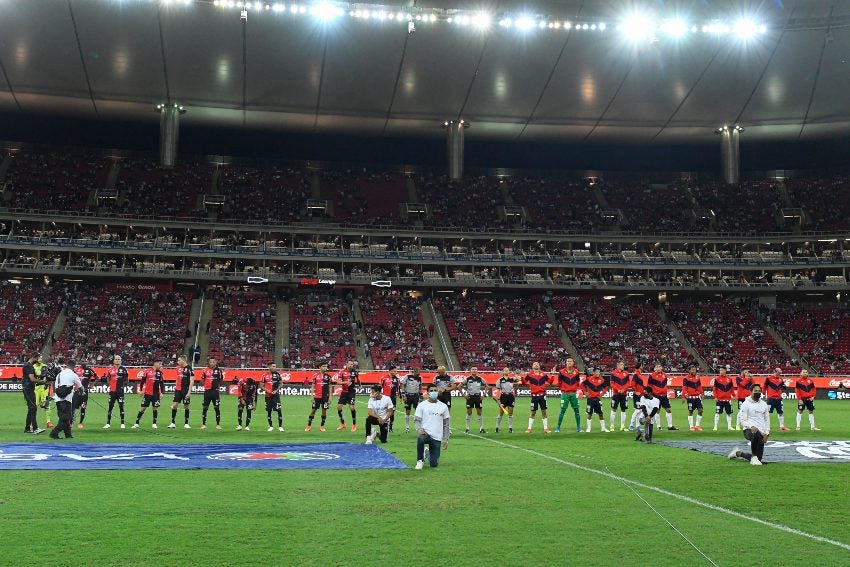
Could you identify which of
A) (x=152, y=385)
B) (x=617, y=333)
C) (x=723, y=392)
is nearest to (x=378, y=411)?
(x=152, y=385)

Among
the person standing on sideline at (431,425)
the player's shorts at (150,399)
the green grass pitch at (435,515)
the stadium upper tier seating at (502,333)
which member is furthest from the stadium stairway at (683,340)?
the person standing on sideline at (431,425)

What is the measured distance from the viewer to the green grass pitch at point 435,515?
8.70m

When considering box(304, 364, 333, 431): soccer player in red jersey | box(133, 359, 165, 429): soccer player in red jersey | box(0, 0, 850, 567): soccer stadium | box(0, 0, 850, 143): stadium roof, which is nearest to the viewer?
box(133, 359, 165, 429): soccer player in red jersey

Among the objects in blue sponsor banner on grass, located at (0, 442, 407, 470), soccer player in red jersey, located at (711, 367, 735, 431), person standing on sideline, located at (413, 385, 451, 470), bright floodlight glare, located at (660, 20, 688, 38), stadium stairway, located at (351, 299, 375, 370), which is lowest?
blue sponsor banner on grass, located at (0, 442, 407, 470)

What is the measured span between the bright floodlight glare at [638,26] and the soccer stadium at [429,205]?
16 centimetres

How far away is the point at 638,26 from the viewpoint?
5138 centimetres

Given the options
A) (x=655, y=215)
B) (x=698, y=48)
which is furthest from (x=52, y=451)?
(x=655, y=215)

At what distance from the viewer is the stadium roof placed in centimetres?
5103

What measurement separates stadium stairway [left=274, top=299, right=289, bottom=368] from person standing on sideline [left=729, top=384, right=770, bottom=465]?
40.5 meters

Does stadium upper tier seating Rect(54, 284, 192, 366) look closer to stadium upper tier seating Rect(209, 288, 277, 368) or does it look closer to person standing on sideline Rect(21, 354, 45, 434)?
stadium upper tier seating Rect(209, 288, 277, 368)

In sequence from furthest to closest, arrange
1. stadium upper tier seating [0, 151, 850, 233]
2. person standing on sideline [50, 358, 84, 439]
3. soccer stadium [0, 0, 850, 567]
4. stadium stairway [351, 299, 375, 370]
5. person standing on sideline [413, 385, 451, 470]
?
stadium upper tier seating [0, 151, 850, 233], stadium stairway [351, 299, 375, 370], soccer stadium [0, 0, 850, 567], person standing on sideline [50, 358, 84, 439], person standing on sideline [413, 385, 451, 470]

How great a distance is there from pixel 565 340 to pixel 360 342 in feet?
52.0

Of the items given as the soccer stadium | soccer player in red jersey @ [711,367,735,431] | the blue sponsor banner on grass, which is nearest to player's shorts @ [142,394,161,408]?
the soccer stadium

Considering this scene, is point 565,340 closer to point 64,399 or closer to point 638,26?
point 638,26
